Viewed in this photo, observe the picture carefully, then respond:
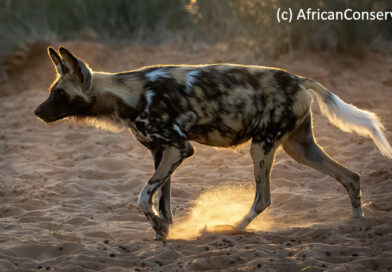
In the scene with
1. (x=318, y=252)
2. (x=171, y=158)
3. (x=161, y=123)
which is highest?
(x=161, y=123)

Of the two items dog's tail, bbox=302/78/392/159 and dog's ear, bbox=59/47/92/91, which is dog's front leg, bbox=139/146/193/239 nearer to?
dog's ear, bbox=59/47/92/91

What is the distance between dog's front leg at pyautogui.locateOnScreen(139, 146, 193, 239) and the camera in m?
4.05

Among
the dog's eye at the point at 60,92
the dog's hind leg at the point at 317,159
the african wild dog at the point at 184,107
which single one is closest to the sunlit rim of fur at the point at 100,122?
the african wild dog at the point at 184,107

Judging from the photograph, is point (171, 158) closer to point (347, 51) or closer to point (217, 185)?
point (217, 185)

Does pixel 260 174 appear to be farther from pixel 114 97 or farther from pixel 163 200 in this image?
pixel 114 97

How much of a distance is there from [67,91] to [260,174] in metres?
1.60

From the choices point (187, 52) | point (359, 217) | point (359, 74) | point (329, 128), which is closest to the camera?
point (359, 217)

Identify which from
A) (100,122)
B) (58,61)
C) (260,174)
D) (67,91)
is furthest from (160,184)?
(58,61)

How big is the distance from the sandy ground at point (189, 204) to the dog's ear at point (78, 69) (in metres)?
1.15

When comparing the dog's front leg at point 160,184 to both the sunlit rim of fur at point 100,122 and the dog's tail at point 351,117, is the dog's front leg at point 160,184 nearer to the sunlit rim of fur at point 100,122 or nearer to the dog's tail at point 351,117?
the sunlit rim of fur at point 100,122

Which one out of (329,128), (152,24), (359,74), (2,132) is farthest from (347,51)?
(2,132)

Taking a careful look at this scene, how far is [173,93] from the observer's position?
4.18 m

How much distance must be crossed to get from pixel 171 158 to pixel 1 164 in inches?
132

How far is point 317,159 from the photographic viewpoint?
14.7 feet
